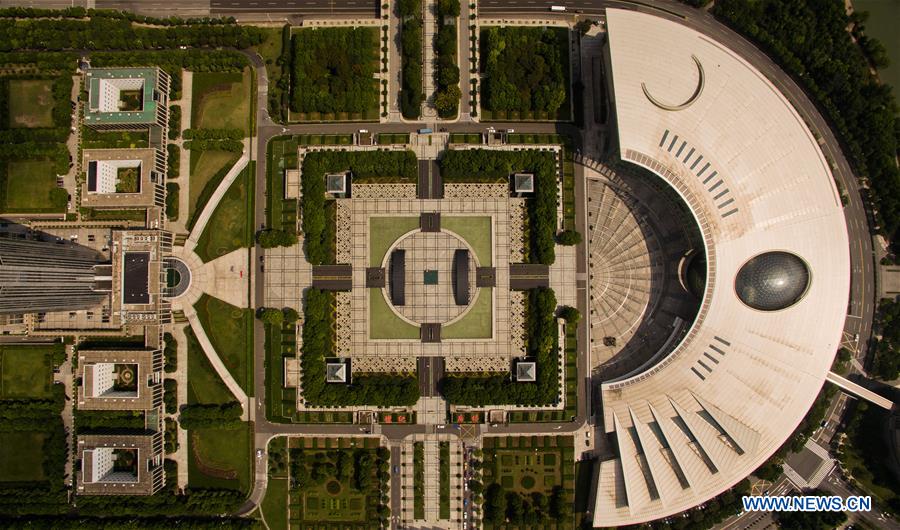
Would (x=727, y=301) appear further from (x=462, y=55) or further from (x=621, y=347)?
(x=462, y=55)

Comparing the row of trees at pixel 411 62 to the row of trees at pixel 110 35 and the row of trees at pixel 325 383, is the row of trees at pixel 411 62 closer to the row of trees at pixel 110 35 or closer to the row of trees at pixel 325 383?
the row of trees at pixel 110 35

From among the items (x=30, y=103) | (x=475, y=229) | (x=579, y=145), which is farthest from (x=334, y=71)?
(x=30, y=103)

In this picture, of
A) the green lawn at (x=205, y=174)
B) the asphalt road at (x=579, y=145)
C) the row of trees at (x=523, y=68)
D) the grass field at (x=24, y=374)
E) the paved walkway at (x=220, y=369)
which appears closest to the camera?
the asphalt road at (x=579, y=145)

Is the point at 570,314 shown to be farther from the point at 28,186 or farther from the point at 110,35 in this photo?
the point at 28,186

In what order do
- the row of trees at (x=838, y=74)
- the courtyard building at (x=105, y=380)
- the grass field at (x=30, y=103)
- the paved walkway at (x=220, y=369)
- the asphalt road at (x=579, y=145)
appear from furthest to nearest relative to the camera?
the grass field at (x=30, y=103) → the paved walkway at (x=220, y=369) → the asphalt road at (x=579, y=145) → the row of trees at (x=838, y=74) → the courtyard building at (x=105, y=380)

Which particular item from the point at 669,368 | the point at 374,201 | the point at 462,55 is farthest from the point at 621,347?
the point at 462,55

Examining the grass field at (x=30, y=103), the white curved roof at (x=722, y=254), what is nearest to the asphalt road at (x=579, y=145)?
the white curved roof at (x=722, y=254)
